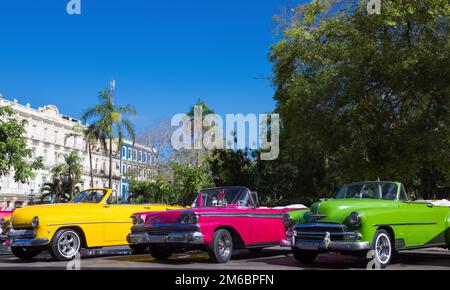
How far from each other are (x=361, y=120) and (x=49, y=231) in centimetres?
1261

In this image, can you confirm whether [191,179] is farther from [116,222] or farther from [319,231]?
[319,231]

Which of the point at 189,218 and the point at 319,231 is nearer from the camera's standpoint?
the point at 319,231

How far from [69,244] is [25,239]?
94 centimetres

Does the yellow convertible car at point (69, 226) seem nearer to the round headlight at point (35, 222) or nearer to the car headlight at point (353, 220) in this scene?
the round headlight at point (35, 222)

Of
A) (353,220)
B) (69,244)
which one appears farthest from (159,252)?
(353,220)

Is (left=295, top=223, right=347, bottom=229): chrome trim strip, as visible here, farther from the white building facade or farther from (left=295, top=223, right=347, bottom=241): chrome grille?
the white building facade

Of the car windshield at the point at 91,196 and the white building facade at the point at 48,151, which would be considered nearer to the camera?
the car windshield at the point at 91,196

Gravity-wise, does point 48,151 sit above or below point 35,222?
above

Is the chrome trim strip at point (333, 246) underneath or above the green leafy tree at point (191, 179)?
underneath

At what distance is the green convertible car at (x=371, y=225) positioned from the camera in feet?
31.6

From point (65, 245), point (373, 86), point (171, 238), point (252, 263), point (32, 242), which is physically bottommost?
point (252, 263)

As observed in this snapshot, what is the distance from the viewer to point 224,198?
12281mm

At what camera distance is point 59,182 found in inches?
2453

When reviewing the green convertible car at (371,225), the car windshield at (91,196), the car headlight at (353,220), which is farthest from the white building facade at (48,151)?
the car headlight at (353,220)
